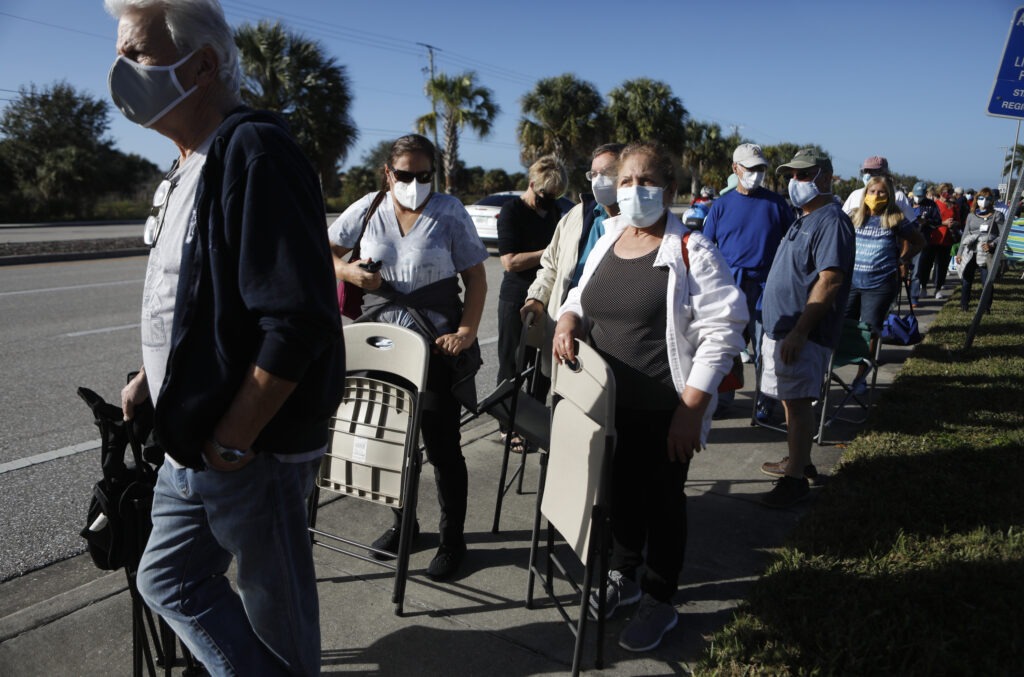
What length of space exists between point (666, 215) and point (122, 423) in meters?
1.91

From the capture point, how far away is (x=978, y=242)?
403 inches

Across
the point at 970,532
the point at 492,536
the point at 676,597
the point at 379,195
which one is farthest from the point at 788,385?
the point at 379,195

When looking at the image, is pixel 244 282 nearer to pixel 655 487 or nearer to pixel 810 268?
pixel 655 487

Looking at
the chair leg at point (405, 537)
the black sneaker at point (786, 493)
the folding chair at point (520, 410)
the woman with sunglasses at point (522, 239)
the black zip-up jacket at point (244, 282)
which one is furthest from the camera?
the woman with sunglasses at point (522, 239)

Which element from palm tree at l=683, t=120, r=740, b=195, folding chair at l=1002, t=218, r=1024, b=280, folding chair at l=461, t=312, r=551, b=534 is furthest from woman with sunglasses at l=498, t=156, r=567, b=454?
palm tree at l=683, t=120, r=740, b=195

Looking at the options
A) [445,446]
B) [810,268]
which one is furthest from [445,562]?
[810,268]

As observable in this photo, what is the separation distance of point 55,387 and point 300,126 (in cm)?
2387

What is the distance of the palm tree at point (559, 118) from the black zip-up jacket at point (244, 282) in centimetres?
3976

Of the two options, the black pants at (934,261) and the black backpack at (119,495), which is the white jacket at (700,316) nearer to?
the black backpack at (119,495)

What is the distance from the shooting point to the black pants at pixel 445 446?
304cm

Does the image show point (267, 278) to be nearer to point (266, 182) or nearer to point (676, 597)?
point (266, 182)

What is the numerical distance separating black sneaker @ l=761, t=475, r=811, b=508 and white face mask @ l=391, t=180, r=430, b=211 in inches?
94.0

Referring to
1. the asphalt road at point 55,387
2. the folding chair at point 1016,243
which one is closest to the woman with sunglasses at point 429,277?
the asphalt road at point 55,387

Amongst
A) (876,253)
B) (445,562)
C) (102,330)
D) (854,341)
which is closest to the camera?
(445,562)
